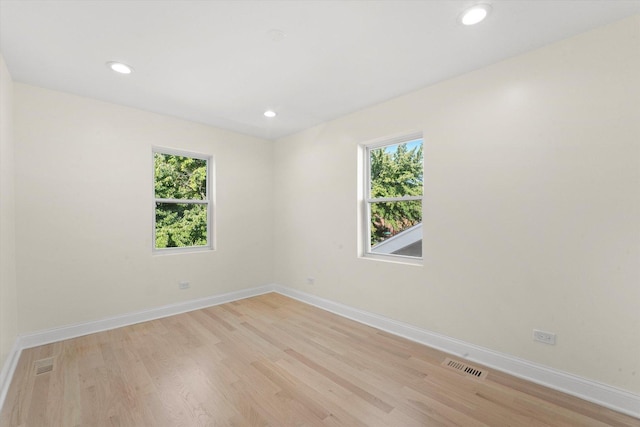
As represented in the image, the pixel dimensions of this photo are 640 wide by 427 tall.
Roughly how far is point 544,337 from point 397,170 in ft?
6.74

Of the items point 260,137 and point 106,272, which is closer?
point 106,272

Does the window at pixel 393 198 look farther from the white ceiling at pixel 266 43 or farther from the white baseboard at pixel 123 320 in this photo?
the white baseboard at pixel 123 320

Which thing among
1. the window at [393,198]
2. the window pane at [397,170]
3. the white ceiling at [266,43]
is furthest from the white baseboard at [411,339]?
the white ceiling at [266,43]

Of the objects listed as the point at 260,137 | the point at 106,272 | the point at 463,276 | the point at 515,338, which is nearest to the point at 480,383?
the point at 515,338

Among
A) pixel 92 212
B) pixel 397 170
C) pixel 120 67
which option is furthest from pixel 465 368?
pixel 92 212

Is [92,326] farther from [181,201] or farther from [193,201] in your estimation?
[193,201]

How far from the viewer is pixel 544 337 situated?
2.21 meters

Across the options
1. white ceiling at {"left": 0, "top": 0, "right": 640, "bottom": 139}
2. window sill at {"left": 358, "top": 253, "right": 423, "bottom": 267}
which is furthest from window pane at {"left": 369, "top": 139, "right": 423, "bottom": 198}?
window sill at {"left": 358, "top": 253, "right": 423, "bottom": 267}

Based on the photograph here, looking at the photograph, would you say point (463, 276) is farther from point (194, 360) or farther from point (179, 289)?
point (179, 289)

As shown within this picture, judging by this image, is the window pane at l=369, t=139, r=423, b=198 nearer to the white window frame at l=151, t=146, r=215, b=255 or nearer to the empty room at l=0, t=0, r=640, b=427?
the empty room at l=0, t=0, r=640, b=427

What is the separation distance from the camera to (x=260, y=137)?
15.5ft

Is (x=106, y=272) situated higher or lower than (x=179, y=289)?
higher

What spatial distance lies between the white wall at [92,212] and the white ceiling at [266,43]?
355 mm

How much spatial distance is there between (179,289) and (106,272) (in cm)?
87
